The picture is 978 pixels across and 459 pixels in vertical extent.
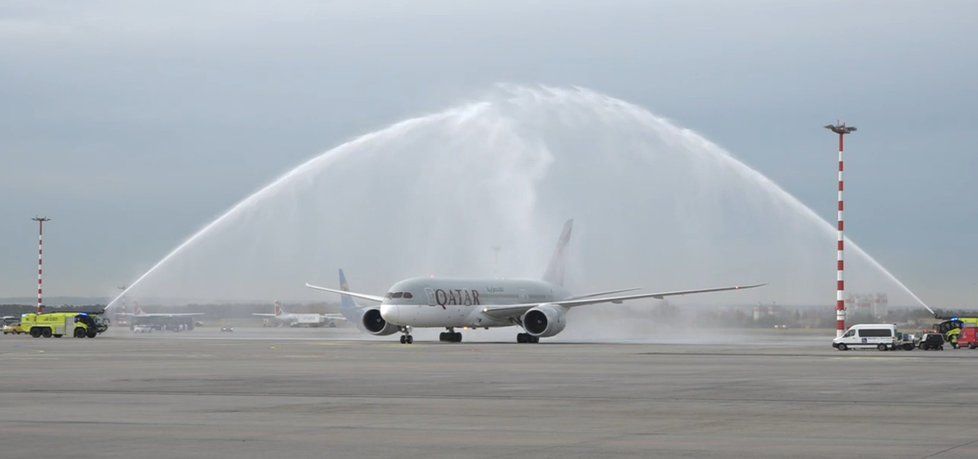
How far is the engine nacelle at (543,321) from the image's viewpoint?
83875 millimetres

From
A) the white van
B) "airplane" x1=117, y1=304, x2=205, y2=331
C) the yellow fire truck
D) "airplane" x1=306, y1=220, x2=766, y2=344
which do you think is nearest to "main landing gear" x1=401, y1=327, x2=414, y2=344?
"airplane" x1=306, y1=220, x2=766, y2=344

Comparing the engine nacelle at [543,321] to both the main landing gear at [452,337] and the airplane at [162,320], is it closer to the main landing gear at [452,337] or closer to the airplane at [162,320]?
the main landing gear at [452,337]

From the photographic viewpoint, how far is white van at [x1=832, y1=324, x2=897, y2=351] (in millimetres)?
71500

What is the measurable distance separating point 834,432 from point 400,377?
18.7m


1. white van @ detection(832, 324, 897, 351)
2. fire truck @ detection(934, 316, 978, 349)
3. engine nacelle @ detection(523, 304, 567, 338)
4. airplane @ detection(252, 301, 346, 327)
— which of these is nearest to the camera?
white van @ detection(832, 324, 897, 351)

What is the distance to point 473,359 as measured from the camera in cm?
5366

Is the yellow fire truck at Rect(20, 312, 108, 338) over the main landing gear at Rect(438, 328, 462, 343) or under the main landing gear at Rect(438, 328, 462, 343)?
over

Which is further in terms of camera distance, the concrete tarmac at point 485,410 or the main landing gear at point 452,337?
the main landing gear at point 452,337

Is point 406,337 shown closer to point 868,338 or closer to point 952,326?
point 868,338

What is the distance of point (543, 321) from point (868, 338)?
20914 mm

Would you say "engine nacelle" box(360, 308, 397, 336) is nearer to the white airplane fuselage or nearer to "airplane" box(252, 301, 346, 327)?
→ the white airplane fuselage

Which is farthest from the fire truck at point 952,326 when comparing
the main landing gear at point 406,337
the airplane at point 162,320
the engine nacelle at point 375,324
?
the airplane at point 162,320

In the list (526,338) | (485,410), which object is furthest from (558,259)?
(485,410)

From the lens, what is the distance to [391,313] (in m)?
81.2
